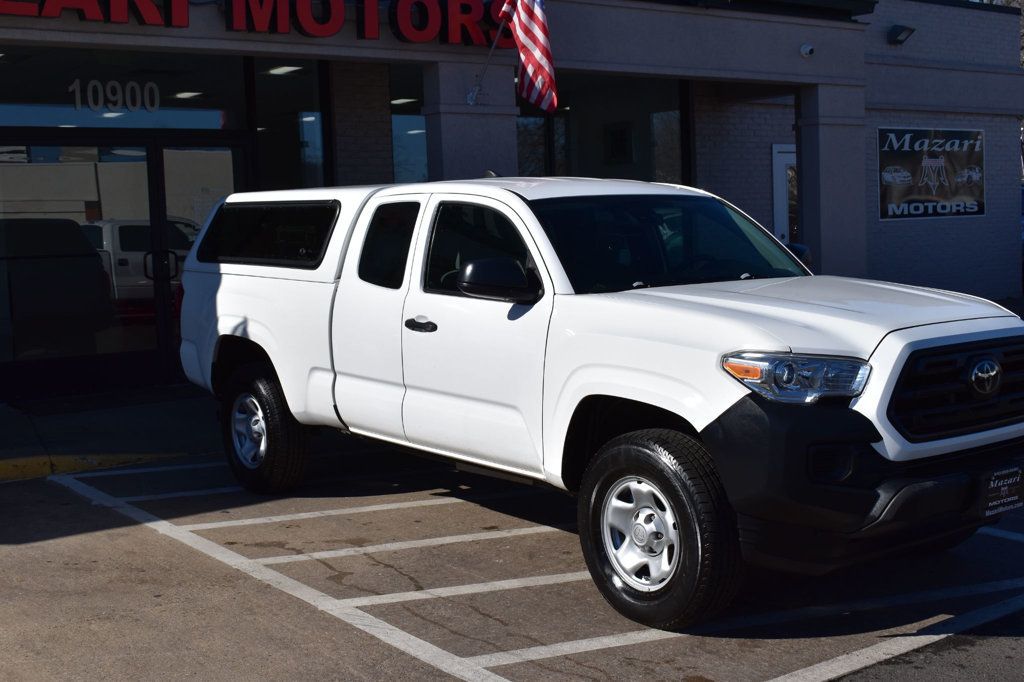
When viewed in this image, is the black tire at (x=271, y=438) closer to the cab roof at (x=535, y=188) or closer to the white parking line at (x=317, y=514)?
the white parking line at (x=317, y=514)

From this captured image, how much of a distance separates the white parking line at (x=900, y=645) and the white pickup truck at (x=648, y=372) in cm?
38

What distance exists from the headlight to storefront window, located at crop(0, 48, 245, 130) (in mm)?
8878

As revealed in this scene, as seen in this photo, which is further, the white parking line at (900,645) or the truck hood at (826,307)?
the truck hood at (826,307)

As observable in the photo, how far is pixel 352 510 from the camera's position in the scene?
778 cm

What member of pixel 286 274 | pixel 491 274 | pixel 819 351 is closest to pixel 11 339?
pixel 286 274

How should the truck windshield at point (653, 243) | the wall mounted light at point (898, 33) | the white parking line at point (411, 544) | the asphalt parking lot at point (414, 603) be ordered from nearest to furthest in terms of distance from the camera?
the asphalt parking lot at point (414, 603) → the truck windshield at point (653, 243) → the white parking line at point (411, 544) → the wall mounted light at point (898, 33)

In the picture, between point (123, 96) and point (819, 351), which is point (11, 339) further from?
point (819, 351)

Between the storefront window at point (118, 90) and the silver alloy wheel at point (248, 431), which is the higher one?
the storefront window at point (118, 90)

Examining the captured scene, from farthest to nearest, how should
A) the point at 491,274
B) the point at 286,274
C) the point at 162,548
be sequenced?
the point at 286,274 < the point at 162,548 < the point at 491,274

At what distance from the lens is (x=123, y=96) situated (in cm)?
1227

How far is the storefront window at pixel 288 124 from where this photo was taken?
13.2 m

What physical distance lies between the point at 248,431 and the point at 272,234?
1.29 metres

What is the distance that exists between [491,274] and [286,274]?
2203 mm

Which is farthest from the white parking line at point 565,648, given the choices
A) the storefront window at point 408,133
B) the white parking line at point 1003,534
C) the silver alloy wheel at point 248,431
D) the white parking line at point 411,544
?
the storefront window at point 408,133
